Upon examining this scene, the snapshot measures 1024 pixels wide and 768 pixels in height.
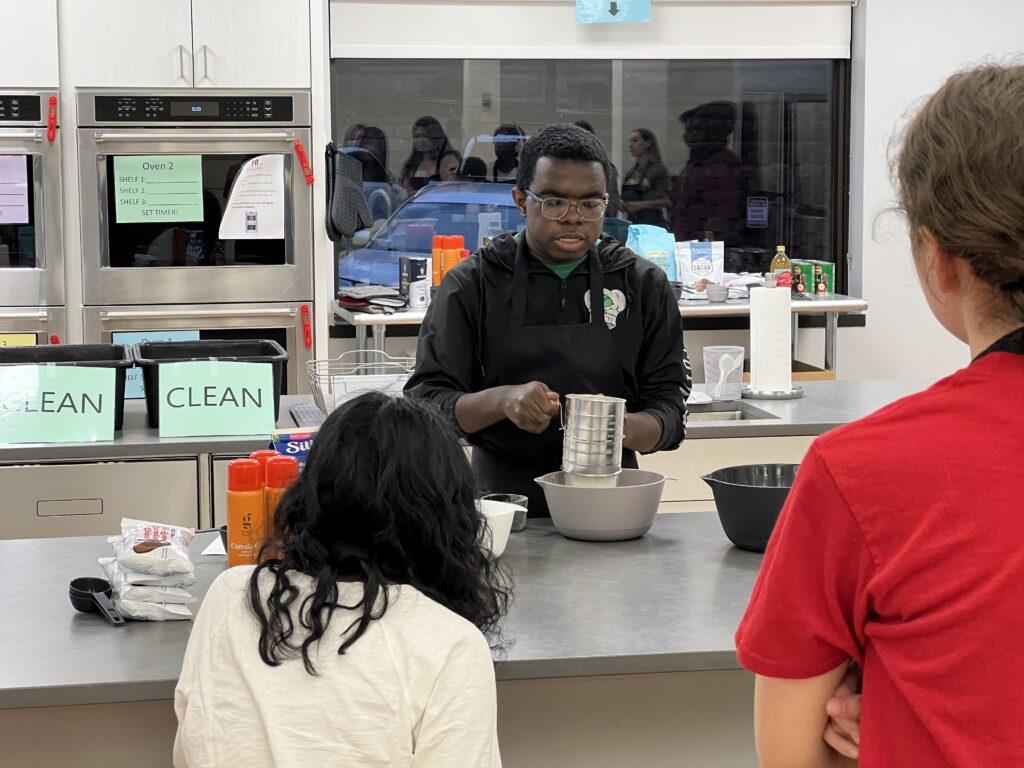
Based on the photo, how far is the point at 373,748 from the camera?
1.23 m

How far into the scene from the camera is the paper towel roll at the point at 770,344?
3455 mm

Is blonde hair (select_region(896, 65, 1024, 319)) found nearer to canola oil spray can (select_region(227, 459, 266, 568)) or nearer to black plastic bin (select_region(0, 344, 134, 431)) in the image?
canola oil spray can (select_region(227, 459, 266, 568))

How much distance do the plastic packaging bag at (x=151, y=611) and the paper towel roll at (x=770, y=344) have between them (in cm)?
220

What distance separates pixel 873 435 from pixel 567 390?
1503mm

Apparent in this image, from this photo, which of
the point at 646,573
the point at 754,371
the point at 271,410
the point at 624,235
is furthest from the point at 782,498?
the point at 624,235

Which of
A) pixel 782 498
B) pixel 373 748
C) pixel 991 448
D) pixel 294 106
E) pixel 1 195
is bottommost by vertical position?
pixel 373 748

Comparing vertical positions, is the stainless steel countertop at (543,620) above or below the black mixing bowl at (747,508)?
below

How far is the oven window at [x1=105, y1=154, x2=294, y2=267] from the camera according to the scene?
4.38 meters

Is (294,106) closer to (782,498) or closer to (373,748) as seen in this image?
(782,498)

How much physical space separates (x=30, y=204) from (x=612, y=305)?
112 inches

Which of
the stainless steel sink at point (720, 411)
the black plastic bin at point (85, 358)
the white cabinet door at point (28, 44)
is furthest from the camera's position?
the white cabinet door at point (28, 44)

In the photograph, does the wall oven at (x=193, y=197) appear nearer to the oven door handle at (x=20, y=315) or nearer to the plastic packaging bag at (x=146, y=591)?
the oven door handle at (x=20, y=315)

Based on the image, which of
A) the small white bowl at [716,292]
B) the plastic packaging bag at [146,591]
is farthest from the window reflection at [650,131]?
the plastic packaging bag at [146,591]

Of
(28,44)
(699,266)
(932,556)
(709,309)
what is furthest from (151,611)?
(699,266)
